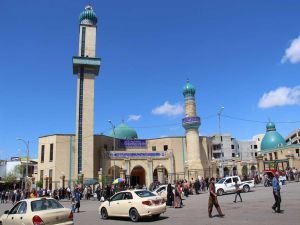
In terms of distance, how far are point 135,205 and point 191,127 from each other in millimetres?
38811

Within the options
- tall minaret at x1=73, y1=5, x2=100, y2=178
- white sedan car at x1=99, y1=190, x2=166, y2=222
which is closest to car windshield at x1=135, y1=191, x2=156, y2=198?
white sedan car at x1=99, y1=190, x2=166, y2=222

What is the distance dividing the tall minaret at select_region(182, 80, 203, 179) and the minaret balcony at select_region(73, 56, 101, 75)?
13878 millimetres

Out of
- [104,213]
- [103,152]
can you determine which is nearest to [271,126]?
[103,152]

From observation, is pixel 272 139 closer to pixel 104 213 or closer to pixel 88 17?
pixel 88 17

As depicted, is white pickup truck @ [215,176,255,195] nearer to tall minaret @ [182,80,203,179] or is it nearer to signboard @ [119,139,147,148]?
tall minaret @ [182,80,203,179]

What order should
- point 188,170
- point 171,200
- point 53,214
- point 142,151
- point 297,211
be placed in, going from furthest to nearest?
point 142,151, point 188,170, point 171,200, point 297,211, point 53,214

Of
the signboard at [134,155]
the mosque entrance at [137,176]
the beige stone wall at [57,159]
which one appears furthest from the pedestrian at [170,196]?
the mosque entrance at [137,176]

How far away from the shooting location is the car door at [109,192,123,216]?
48.7 ft

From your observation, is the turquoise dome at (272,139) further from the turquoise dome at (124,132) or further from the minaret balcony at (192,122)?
the turquoise dome at (124,132)

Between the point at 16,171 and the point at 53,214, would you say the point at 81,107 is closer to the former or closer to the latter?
the point at 16,171

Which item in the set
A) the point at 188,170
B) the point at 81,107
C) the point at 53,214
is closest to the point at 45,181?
the point at 81,107

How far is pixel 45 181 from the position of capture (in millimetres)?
49812

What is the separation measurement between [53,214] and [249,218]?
7.05 meters

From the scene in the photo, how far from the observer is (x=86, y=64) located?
2032 inches
